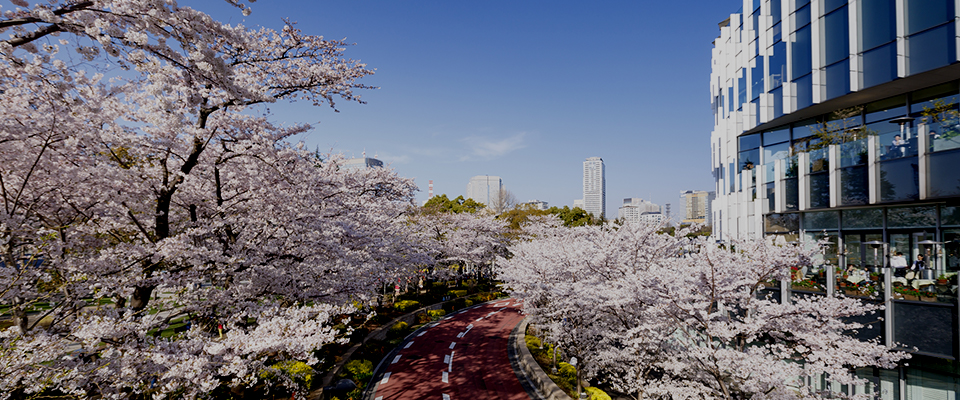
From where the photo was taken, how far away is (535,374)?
16250mm

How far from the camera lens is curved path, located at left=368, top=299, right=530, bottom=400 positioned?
15.0m

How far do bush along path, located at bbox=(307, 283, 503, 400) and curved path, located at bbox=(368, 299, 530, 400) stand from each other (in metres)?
Result: 0.75

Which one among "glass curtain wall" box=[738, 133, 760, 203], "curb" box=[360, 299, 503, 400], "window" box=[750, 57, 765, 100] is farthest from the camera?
"glass curtain wall" box=[738, 133, 760, 203]

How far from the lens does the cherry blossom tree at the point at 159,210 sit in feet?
18.1

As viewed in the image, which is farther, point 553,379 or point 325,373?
point 553,379

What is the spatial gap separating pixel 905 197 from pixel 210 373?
20.0 m

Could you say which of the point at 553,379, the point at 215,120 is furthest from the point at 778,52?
the point at 215,120

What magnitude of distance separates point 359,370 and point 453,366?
460cm

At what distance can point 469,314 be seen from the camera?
2872cm

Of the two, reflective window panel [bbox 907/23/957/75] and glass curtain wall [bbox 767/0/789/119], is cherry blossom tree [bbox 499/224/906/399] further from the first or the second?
glass curtain wall [bbox 767/0/789/119]

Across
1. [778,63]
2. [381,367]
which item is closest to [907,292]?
[778,63]

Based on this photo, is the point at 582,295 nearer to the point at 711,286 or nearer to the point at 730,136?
the point at 711,286

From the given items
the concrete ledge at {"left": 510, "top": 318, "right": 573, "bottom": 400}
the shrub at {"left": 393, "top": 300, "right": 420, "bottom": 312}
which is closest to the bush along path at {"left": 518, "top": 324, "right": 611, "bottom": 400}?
the concrete ledge at {"left": 510, "top": 318, "right": 573, "bottom": 400}

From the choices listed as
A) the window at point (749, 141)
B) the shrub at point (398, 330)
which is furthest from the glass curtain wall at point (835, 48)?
the shrub at point (398, 330)
